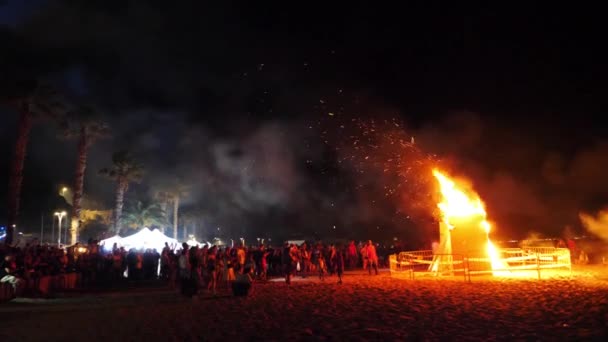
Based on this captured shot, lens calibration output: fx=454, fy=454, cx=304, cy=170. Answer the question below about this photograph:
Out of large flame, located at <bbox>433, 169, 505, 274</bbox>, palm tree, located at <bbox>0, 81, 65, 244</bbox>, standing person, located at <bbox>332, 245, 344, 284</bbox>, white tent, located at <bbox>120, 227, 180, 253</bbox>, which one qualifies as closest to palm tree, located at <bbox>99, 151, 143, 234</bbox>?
palm tree, located at <bbox>0, 81, 65, 244</bbox>

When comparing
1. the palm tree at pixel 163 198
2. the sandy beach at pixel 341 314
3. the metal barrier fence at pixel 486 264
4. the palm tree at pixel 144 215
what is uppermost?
the palm tree at pixel 163 198

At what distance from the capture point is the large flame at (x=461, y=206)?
2278cm

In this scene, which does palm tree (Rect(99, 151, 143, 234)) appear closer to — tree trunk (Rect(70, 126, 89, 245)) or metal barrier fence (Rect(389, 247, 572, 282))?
tree trunk (Rect(70, 126, 89, 245))

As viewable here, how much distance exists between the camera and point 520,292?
1423 cm

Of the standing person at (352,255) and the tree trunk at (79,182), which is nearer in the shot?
the standing person at (352,255)

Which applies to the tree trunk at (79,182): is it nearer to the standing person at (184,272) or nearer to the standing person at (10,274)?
the standing person at (10,274)

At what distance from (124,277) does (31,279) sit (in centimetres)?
667

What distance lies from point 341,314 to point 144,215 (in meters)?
59.1

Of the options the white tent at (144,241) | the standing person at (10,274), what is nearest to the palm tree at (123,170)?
the white tent at (144,241)

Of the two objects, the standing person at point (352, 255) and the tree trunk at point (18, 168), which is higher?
the tree trunk at point (18, 168)

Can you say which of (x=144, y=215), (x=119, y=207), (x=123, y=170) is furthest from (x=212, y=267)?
(x=144, y=215)

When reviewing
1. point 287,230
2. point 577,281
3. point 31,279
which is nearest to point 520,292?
point 577,281

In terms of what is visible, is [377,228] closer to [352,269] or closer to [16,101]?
[352,269]

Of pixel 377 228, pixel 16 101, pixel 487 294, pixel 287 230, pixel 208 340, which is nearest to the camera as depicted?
pixel 208 340
